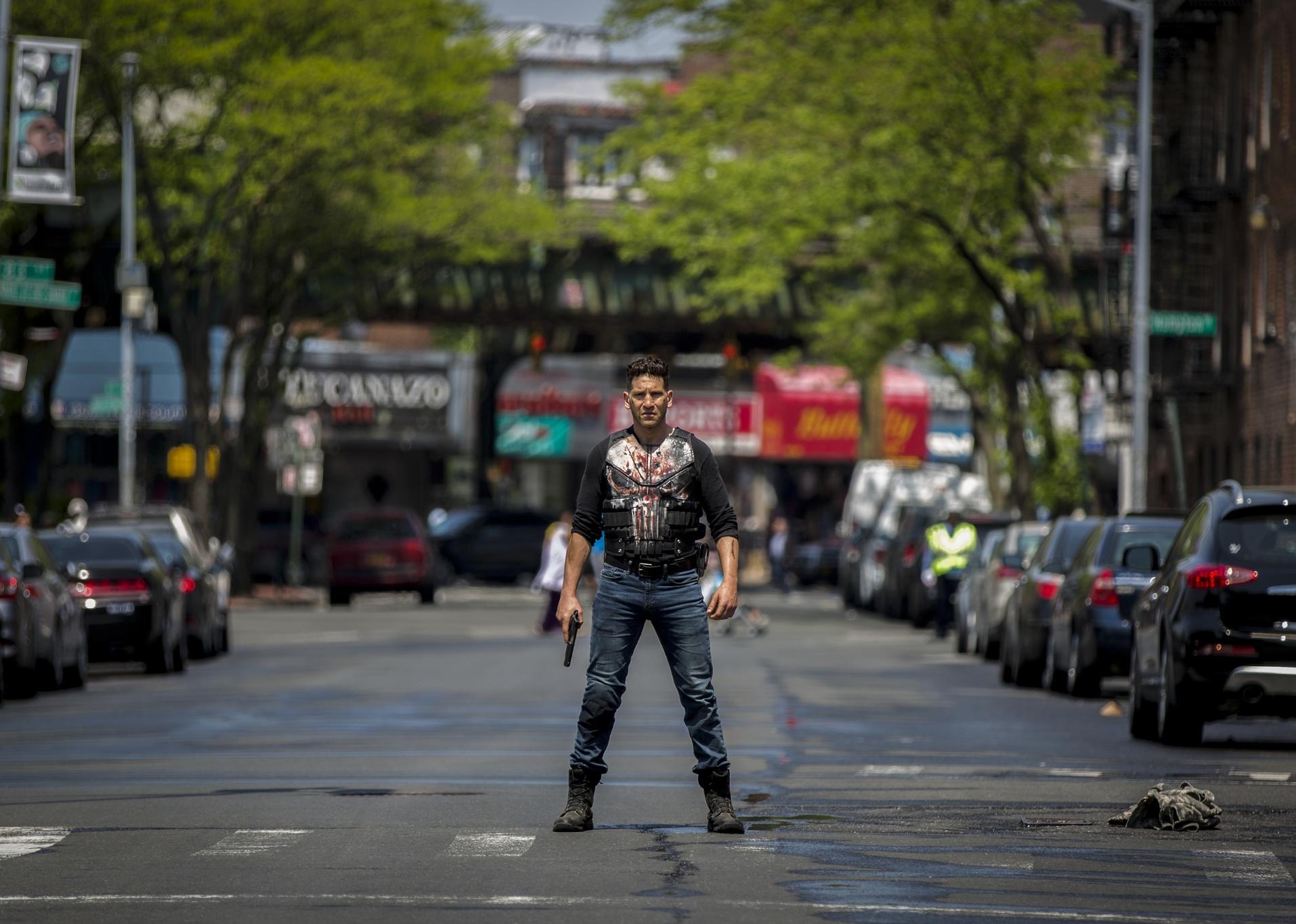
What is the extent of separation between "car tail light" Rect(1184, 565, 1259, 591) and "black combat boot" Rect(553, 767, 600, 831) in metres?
6.44

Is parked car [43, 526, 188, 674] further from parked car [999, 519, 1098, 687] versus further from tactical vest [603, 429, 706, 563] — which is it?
tactical vest [603, 429, 706, 563]

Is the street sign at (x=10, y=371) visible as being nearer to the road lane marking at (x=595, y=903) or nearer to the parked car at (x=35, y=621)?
the parked car at (x=35, y=621)

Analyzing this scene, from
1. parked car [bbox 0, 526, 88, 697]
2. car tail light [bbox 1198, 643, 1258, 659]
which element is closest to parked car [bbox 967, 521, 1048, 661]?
parked car [bbox 0, 526, 88, 697]

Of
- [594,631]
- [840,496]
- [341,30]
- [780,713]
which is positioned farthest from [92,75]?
[840,496]

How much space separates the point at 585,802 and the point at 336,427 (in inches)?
2360

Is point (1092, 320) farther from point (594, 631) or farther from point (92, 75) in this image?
point (594, 631)

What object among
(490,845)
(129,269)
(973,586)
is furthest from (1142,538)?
(129,269)

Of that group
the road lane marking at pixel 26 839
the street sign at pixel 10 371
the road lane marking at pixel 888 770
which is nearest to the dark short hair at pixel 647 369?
the road lane marking at pixel 26 839

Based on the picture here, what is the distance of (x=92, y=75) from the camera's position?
135 ft

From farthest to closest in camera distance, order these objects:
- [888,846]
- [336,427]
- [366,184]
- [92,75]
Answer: [336,427] → [366,184] → [92,75] → [888,846]

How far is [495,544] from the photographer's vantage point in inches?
2361

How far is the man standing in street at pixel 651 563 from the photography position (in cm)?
1130

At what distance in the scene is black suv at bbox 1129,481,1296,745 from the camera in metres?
16.6

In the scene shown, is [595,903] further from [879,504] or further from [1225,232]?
[879,504]
